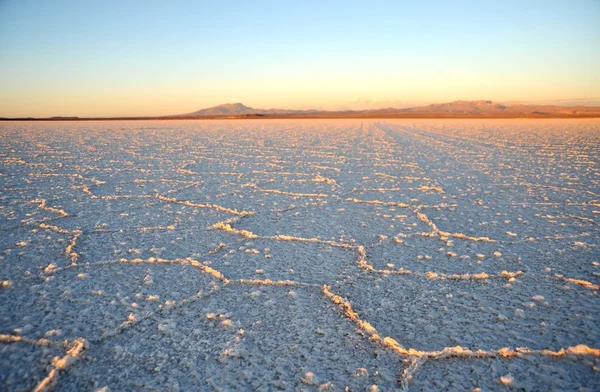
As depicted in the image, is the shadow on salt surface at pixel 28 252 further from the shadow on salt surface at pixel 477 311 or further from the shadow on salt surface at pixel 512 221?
the shadow on salt surface at pixel 512 221

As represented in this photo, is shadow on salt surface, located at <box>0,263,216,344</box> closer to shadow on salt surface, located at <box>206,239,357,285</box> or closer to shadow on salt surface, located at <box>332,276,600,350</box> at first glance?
shadow on salt surface, located at <box>206,239,357,285</box>

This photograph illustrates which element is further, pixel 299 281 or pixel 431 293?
pixel 299 281

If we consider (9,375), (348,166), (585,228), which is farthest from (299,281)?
(348,166)

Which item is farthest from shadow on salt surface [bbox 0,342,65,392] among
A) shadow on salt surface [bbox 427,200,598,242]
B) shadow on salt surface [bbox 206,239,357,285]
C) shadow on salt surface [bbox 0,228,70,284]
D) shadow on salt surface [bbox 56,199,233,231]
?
shadow on salt surface [bbox 427,200,598,242]

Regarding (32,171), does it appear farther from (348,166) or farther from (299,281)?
(299,281)

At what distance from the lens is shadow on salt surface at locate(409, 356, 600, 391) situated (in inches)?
38.3

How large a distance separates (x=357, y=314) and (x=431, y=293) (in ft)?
1.17

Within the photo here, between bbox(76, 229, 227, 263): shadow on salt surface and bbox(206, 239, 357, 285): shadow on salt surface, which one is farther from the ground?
bbox(76, 229, 227, 263): shadow on salt surface

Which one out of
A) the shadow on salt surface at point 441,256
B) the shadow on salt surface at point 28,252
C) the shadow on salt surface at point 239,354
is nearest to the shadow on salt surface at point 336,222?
the shadow on salt surface at point 441,256

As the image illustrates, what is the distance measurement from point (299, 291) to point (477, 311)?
66cm

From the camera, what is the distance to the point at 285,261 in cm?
180

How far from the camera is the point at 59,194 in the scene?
3246mm

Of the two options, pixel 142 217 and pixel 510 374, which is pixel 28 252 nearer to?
pixel 142 217

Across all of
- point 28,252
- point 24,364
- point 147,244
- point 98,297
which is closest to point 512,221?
point 147,244
